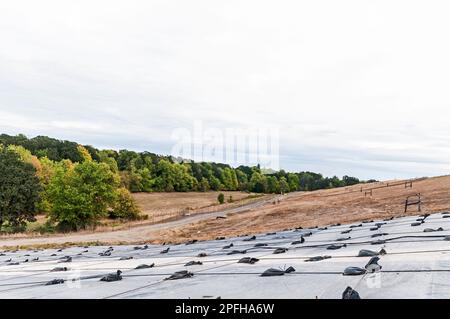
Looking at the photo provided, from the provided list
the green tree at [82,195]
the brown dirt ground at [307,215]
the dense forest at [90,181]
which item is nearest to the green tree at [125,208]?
the dense forest at [90,181]

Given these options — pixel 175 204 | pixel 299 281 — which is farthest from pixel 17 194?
pixel 299 281

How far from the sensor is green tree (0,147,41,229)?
51656mm

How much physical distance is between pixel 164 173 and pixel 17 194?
58.2m

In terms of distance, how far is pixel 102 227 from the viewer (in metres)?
51.5

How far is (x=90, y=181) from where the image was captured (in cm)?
5316

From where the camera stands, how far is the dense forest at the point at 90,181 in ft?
170

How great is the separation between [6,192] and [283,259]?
165 ft

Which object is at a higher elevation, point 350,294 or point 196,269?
point 350,294

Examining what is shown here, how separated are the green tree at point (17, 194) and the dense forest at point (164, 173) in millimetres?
41311

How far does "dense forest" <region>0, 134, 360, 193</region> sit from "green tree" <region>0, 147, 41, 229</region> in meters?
41.3

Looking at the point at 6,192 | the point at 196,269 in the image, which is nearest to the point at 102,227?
the point at 6,192
